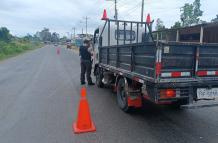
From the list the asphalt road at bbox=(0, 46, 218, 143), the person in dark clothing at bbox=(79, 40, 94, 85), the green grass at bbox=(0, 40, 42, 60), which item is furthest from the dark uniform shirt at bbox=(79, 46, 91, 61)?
the green grass at bbox=(0, 40, 42, 60)

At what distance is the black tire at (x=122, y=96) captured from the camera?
5.04 metres

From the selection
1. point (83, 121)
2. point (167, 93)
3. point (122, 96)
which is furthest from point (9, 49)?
point (167, 93)

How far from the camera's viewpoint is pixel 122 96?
5.41 meters

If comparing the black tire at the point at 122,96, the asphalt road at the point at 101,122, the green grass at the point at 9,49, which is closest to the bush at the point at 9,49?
the green grass at the point at 9,49

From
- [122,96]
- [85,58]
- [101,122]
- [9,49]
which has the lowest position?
[101,122]

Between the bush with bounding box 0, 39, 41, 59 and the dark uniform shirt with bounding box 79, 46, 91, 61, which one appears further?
the bush with bounding box 0, 39, 41, 59

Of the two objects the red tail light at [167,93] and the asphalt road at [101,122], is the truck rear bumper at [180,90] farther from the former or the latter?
the asphalt road at [101,122]

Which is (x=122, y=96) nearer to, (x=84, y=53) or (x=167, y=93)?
(x=167, y=93)

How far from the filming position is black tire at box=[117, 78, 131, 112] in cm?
504

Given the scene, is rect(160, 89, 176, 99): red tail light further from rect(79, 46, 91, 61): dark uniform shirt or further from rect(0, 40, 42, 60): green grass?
rect(0, 40, 42, 60): green grass

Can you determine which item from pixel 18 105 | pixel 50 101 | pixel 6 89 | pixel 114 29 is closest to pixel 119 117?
pixel 50 101

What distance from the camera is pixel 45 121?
451 cm

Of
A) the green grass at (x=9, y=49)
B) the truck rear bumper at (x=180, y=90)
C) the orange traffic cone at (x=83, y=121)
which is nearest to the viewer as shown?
the truck rear bumper at (x=180, y=90)

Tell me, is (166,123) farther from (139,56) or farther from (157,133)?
(139,56)
